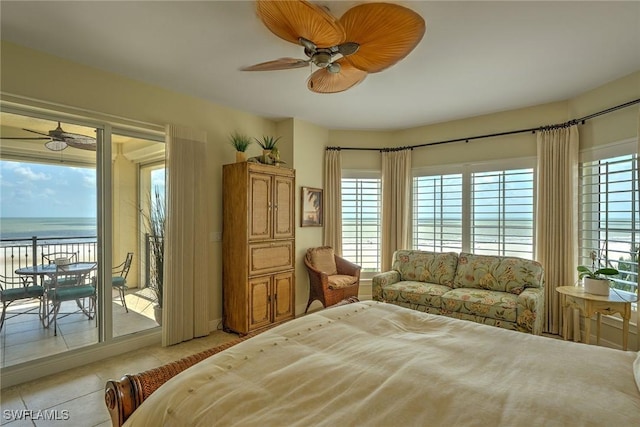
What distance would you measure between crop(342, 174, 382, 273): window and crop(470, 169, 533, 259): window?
145 cm

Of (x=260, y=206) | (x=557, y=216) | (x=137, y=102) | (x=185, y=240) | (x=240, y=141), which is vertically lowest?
(x=185, y=240)

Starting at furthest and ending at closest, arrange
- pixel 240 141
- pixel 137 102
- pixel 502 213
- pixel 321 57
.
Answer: pixel 502 213 < pixel 240 141 < pixel 137 102 < pixel 321 57

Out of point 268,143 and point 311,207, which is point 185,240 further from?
point 311,207

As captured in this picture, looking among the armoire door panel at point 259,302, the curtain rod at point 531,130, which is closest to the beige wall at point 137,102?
the armoire door panel at point 259,302

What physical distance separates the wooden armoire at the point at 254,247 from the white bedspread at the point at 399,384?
205 centimetres

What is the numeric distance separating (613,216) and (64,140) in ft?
18.4

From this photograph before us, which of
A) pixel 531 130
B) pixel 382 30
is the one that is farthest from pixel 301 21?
pixel 531 130

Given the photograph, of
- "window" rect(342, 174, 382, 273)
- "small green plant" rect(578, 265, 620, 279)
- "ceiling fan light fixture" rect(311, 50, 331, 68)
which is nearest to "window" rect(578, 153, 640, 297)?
"small green plant" rect(578, 265, 620, 279)

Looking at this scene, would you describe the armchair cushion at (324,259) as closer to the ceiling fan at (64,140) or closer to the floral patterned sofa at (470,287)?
the floral patterned sofa at (470,287)

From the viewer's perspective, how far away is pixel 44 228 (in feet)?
9.68

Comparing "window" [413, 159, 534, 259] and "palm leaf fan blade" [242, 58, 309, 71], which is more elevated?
"palm leaf fan blade" [242, 58, 309, 71]

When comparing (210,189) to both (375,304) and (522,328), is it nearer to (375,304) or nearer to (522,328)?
(375,304)

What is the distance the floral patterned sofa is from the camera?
319 cm

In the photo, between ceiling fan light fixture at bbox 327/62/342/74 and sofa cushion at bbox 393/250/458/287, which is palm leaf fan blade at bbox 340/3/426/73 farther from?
sofa cushion at bbox 393/250/458/287
